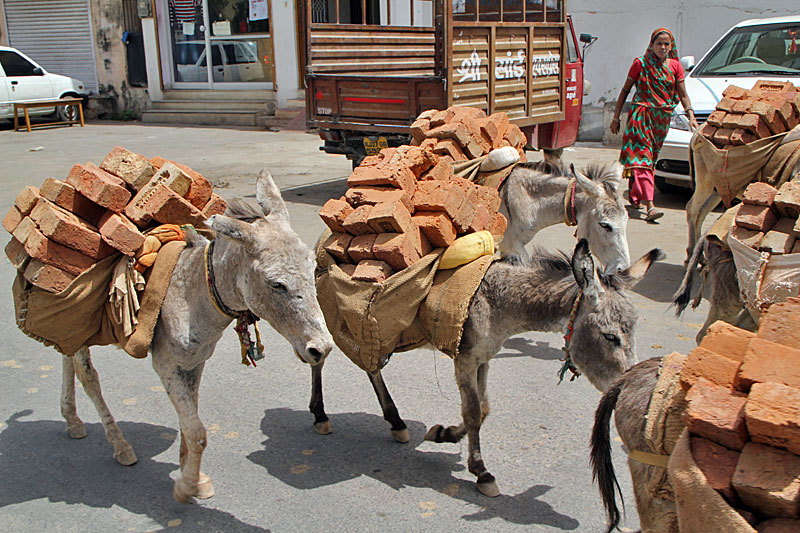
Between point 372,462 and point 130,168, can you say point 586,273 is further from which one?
point 130,168

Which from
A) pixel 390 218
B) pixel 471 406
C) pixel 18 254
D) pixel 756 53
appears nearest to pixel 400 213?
pixel 390 218

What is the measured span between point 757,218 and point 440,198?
68.8 inches

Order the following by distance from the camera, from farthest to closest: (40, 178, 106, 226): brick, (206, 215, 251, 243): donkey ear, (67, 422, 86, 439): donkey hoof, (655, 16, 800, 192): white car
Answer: (655, 16, 800, 192): white car → (67, 422, 86, 439): donkey hoof → (40, 178, 106, 226): brick → (206, 215, 251, 243): donkey ear

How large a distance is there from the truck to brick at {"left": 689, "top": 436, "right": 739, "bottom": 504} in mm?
7370

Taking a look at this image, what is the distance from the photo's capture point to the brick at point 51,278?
Answer: 12.3 ft

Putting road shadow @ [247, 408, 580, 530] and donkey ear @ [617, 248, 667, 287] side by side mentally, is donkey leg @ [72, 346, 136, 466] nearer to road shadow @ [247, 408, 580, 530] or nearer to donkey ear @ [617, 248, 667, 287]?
road shadow @ [247, 408, 580, 530]

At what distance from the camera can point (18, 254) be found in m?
3.98

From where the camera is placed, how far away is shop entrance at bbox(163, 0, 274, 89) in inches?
743

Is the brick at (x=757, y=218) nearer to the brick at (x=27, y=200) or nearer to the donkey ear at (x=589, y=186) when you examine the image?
the donkey ear at (x=589, y=186)

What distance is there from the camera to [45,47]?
875 inches

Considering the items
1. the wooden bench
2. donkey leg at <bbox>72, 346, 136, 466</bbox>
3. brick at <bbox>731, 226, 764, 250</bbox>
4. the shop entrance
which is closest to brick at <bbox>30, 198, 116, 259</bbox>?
donkey leg at <bbox>72, 346, 136, 466</bbox>

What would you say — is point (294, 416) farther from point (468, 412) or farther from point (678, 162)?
point (678, 162)

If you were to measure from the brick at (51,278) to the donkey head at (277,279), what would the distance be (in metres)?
0.94

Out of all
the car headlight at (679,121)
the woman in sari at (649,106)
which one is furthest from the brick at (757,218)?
the car headlight at (679,121)
